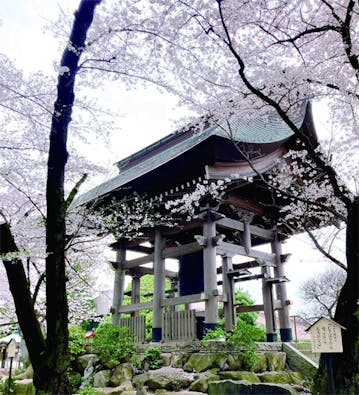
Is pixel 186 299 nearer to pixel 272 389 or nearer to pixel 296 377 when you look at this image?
pixel 296 377

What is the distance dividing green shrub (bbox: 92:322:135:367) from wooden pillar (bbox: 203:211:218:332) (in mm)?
1665

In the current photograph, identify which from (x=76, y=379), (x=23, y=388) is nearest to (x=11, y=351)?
(x=23, y=388)

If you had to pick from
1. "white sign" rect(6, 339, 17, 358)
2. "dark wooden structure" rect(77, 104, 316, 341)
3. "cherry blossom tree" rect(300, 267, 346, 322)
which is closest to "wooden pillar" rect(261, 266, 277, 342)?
"dark wooden structure" rect(77, 104, 316, 341)

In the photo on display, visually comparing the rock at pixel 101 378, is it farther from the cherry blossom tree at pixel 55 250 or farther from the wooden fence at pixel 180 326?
the cherry blossom tree at pixel 55 250

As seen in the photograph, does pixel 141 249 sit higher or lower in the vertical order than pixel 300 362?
higher

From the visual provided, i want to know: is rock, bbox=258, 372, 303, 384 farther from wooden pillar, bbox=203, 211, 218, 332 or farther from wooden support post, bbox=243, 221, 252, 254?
wooden support post, bbox=243, 221, 252, 254

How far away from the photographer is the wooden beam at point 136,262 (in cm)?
917

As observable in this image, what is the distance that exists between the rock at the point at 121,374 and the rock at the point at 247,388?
2.58 meters

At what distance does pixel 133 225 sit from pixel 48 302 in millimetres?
5700

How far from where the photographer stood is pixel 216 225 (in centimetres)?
852

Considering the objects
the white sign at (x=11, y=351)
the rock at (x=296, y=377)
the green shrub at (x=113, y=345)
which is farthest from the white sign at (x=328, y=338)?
the white sign at (x=11, y=351)

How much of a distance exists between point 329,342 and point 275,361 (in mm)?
3526

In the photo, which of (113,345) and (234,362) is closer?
(234,362)

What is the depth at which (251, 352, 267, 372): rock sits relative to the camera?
6.55 meters
